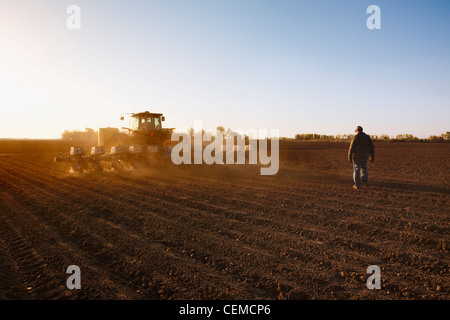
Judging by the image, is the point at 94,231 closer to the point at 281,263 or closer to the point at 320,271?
the point at 281,263

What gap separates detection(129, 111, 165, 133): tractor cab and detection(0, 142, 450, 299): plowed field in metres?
6.57

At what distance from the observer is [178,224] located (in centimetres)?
558

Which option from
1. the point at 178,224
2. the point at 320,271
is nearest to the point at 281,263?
the point at 320,271

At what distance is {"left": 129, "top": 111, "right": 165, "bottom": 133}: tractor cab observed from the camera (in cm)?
1476

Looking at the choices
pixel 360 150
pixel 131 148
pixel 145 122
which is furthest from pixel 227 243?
pixel 145 122

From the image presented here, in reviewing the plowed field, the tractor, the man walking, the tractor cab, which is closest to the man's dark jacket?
the man walking

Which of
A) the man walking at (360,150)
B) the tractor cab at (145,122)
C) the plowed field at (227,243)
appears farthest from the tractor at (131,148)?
the man walking at (360,150)

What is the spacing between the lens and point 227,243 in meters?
4.60

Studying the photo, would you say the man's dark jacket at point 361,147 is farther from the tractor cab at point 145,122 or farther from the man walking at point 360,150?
the tractor cab at point 145,122

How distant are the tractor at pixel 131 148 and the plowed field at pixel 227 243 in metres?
4.48

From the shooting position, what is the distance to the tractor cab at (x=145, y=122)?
1476cm

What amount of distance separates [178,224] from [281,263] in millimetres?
2384

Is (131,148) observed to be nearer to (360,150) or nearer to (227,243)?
(360,150)

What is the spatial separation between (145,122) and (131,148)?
2.39 m
